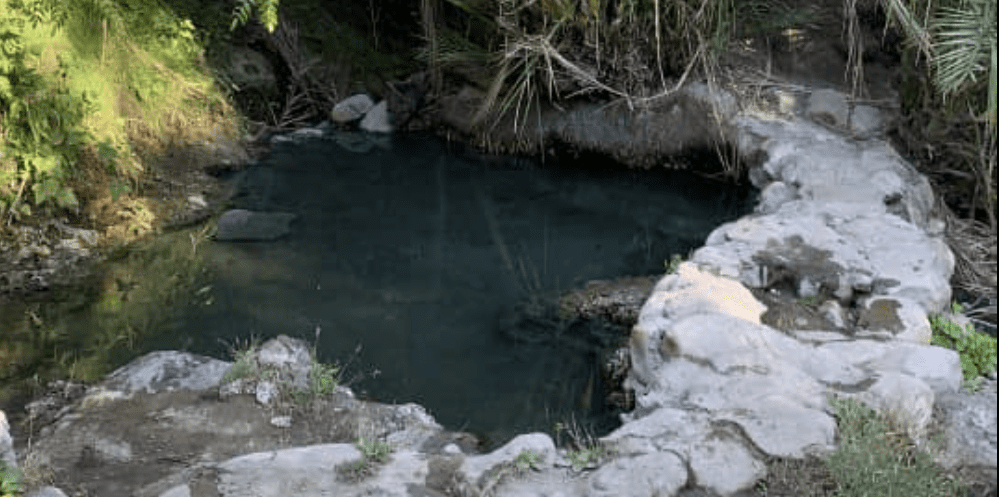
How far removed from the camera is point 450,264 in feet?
20.7

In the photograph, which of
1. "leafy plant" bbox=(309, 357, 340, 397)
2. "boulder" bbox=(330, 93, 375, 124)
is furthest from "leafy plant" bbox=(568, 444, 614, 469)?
"boulder" bbox=(330, 93, 375, 124)

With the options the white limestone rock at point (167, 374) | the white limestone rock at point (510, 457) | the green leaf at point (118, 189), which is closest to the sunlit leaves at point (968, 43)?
the white limestone rock at point (510, 457)

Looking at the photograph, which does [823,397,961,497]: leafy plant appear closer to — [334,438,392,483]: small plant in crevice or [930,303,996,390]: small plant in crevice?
[930,303,996,390]: small plant in crevice

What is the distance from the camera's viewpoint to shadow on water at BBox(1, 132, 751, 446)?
4.96 meters

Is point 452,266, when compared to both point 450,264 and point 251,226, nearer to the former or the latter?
point 450,264

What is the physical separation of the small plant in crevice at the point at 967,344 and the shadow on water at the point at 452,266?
146cm

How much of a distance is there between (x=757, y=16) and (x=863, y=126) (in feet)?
3.59

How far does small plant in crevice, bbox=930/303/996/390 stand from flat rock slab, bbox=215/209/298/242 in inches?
148

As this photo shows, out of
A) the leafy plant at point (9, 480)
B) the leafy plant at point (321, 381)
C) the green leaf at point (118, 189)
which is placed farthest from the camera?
the green leaf at point (118, 189)

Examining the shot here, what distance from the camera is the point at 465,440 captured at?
4293 mm

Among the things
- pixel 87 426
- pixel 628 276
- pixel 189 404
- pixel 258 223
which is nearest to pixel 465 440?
pixel 189 404

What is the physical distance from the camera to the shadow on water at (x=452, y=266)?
496cm

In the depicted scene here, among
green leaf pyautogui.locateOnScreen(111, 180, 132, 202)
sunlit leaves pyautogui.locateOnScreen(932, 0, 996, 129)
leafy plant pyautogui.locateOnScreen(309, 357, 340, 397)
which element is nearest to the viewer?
leafy plant pyautogui.locateOnScreen(309, 357, 340, 397)

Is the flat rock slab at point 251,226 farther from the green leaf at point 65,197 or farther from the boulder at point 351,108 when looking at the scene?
the boulder at point 351,108
